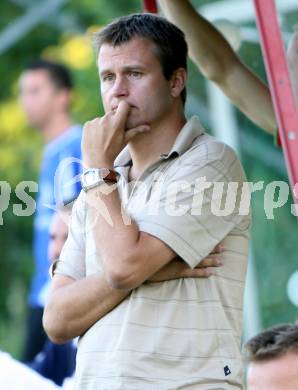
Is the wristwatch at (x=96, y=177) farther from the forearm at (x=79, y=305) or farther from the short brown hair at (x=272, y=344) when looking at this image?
the short brown hair at (x=272, y=344)

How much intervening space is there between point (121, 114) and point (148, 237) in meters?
0.43

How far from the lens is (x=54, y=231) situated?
25.1 feet

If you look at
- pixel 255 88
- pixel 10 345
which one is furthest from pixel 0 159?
pixel 255 88

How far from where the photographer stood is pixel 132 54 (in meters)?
→ 4.06

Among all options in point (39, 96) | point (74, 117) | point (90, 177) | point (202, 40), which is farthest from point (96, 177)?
point (74, 117)

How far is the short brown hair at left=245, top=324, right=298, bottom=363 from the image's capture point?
3.23m

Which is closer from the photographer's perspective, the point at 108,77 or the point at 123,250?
the point at 123,250

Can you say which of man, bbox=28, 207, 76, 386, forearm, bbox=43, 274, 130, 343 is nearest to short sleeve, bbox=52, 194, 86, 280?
forearm, bbox=43, 274, 130, 343

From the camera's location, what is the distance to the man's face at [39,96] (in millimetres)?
9055

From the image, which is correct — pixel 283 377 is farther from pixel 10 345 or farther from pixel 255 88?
pixel 10 345

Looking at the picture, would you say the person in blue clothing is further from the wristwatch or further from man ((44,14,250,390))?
the wristwatch

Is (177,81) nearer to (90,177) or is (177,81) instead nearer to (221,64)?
(90,177)

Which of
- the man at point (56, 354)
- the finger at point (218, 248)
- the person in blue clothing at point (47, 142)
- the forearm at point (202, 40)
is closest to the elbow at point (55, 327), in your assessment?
the finger at point (218, 248)

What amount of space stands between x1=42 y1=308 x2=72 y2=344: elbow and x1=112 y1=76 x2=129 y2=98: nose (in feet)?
2.37
